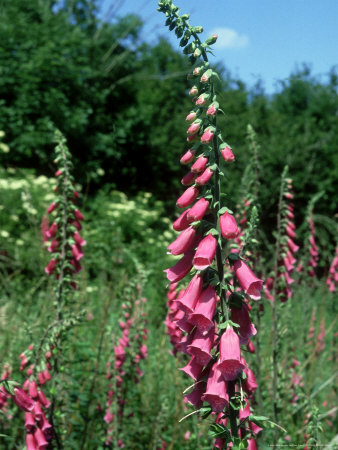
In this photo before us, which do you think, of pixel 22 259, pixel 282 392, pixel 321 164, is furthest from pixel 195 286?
pixel 321 164

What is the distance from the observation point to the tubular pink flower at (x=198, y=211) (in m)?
1.44

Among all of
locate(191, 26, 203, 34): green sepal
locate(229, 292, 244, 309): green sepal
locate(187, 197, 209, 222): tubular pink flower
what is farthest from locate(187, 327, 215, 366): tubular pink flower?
locate(191, 26, 203, 34): green sepal

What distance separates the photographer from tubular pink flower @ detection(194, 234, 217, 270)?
1.40m

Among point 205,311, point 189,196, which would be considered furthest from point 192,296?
point 189,196

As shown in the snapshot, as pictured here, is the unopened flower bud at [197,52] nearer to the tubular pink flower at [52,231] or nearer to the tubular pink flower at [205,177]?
the tubular pink flower at [205,177]

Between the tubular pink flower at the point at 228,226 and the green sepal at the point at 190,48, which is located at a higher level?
the green sepal at the point at 190,48

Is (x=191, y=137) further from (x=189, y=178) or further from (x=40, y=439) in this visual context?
(x=40, y=439)

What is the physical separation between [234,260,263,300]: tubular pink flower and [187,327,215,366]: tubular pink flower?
17cm

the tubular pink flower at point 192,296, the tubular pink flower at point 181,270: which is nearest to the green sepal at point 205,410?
the tubular pink flower at point 192,296

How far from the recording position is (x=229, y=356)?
135 centimetres

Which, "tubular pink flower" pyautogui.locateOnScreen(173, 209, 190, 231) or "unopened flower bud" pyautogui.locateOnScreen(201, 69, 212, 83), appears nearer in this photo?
"unopened flower bud" pyautogui.locateOnScreen(201, 69, 212, 83)

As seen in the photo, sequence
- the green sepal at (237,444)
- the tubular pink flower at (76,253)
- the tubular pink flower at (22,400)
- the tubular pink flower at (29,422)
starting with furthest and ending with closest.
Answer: the tubular pink flower at (76,253)
the tubular pink flower at (29,422)
the tubular pink flower at (22,400)
the green sepal at (237,444)

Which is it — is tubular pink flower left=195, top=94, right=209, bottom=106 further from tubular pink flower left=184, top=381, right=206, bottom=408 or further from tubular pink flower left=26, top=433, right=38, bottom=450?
tubular pink flower left=26, top=433, right=38, bottom=450

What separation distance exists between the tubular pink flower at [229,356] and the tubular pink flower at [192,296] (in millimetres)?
132
